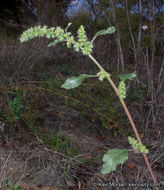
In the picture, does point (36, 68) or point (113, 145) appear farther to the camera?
point (36, 68)

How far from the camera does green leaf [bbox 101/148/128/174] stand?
76 cm

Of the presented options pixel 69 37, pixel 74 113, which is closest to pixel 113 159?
pixel 69 37

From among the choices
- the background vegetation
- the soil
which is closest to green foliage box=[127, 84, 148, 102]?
the background vegetation

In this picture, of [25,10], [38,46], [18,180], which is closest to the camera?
[18,180]

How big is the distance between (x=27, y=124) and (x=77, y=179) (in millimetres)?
735

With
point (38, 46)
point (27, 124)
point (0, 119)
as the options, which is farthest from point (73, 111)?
point (38, 46)

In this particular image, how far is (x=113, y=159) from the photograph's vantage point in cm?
79

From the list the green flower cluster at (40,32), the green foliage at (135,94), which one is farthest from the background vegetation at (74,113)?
the green flower cluster at (40,32)

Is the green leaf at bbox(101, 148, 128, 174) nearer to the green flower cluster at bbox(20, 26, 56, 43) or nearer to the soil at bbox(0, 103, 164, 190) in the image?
the soil at bbox(0, 103, 164, 190)

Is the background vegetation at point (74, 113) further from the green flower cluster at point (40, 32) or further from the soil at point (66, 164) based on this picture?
the green flower cluster at point (40, 32)

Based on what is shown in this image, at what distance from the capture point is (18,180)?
1.38 metres

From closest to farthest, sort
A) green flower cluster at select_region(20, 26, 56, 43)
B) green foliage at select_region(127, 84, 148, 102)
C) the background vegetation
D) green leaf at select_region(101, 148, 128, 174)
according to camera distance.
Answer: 1. green leaf at select_region(101, 148, 128, 174)
2. green flower cluster at select_region(20, 26, 56, 43)
3. the background vegetation
4. green foliage at select_region(127, 84, 148, 102)

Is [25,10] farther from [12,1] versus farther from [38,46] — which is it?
[38,46]

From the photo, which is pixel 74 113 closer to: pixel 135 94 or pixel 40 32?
pixel 135 94
